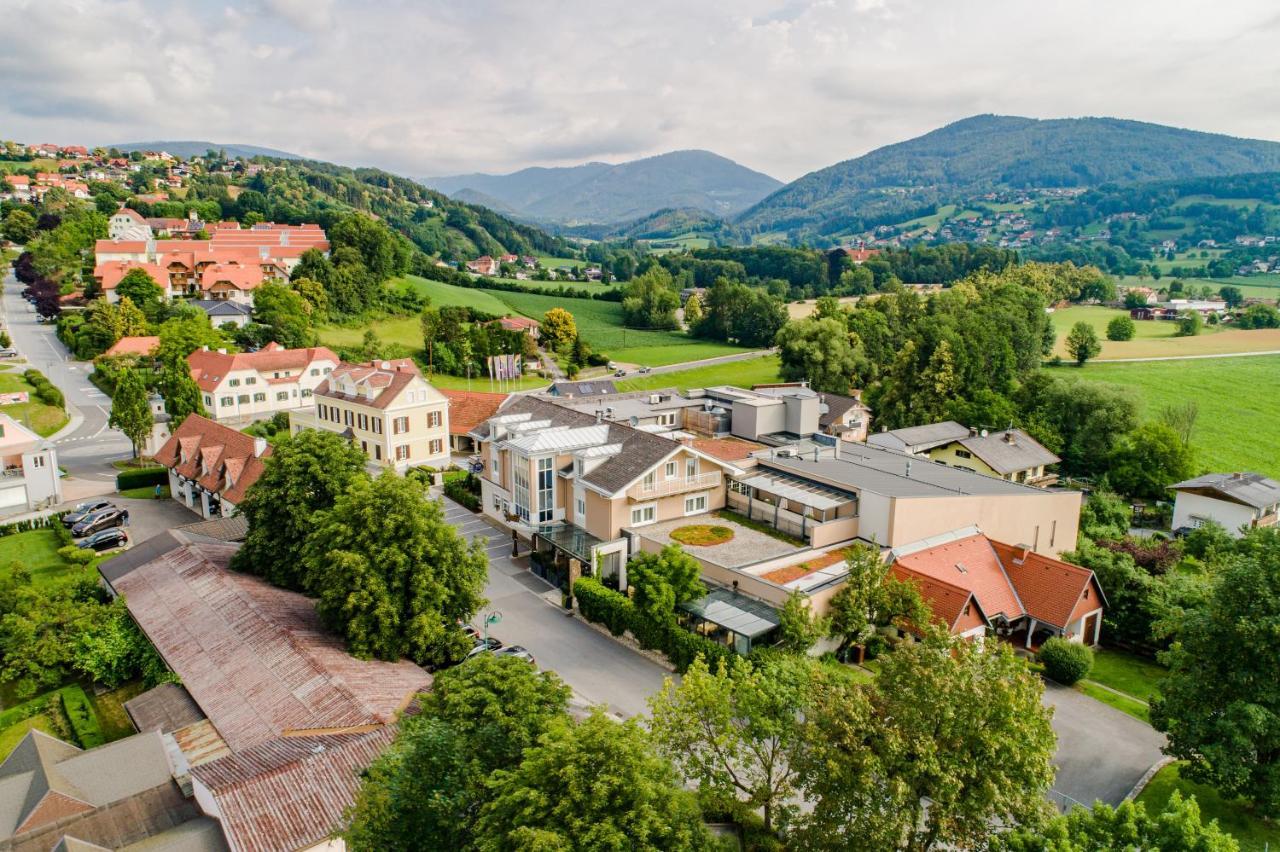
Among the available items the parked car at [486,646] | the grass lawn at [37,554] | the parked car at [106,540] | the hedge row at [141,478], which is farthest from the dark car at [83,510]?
the parked car at [486,646]

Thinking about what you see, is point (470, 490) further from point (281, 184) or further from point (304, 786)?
point (281, 184)

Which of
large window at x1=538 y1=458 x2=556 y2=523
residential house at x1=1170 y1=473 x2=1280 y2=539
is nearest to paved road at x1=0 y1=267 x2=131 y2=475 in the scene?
large window at x1=538 y1=458 x2=556 y2=523

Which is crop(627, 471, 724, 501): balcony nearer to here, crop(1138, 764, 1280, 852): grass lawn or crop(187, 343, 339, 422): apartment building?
crop(1138, 764, 1280, 852): grass lawn

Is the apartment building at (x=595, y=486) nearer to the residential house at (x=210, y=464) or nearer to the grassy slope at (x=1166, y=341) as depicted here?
the residential house at (x=210, y=464)

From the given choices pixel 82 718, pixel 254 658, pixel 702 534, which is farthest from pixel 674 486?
pixel 82 718

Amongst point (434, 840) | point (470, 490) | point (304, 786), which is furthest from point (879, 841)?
point (470, 490)

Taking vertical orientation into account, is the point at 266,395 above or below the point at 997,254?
below
